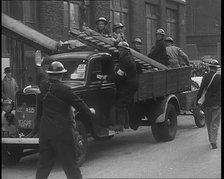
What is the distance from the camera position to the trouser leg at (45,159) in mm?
4281

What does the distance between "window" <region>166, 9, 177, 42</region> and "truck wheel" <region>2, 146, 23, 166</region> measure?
136 inches

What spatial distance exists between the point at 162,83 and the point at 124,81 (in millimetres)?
1759

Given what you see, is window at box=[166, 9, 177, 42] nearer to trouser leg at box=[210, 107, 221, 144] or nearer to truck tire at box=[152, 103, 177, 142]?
trouser leg at box=[210, 107, 221, 144]

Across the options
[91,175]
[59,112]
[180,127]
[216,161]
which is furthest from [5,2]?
[180,127]

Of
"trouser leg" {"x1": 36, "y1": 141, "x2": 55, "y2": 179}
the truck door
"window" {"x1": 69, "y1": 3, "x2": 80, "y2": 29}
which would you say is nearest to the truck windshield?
the truck door

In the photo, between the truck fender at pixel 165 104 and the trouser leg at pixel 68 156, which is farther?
the truck fender at pixel 165 104

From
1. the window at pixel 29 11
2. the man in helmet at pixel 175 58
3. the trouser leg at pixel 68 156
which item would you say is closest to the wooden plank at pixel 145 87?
the man in helmet at pixel 175 58

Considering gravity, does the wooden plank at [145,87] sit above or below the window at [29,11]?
below

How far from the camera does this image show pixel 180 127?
1124 centimetres

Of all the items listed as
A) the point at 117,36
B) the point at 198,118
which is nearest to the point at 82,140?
the point at 117,36

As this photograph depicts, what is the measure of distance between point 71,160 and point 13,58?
9.88 feet

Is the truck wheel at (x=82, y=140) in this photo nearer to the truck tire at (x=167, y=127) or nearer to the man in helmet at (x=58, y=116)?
the man in helmet at (x=58, y=116)

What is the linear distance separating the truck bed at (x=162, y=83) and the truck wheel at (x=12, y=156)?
7.55ft

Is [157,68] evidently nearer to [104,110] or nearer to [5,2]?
[104,110]
